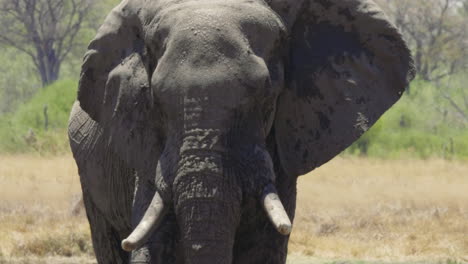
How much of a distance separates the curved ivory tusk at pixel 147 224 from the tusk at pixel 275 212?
43 centimetres

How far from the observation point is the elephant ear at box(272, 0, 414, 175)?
20.4 ft

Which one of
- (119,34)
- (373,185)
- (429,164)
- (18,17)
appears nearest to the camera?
(119,34)

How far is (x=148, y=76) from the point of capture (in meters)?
5.98

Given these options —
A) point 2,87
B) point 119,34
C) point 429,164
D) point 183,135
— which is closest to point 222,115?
point 183,135

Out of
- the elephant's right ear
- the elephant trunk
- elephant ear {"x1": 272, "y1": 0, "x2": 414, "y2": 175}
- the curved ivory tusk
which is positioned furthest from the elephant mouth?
the elephant's right ear

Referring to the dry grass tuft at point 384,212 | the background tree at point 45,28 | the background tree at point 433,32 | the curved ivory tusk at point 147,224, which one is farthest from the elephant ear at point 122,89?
the background tree at point 45,28

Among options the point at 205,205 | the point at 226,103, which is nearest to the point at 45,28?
the point at 226,103

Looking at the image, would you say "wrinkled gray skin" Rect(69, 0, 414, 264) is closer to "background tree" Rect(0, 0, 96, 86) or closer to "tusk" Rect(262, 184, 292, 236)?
"tusk" Rect(262, 184, 292, 236)

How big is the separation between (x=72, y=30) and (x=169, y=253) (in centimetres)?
3612

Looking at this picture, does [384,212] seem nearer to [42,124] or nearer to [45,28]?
[42,124]

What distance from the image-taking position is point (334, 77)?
6.38m

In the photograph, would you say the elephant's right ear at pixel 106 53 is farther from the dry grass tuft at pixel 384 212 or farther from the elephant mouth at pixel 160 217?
the dry grass tuft at pixel 384 212

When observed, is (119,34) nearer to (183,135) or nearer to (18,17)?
(183,135)

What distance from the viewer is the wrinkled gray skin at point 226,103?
5379 mm
